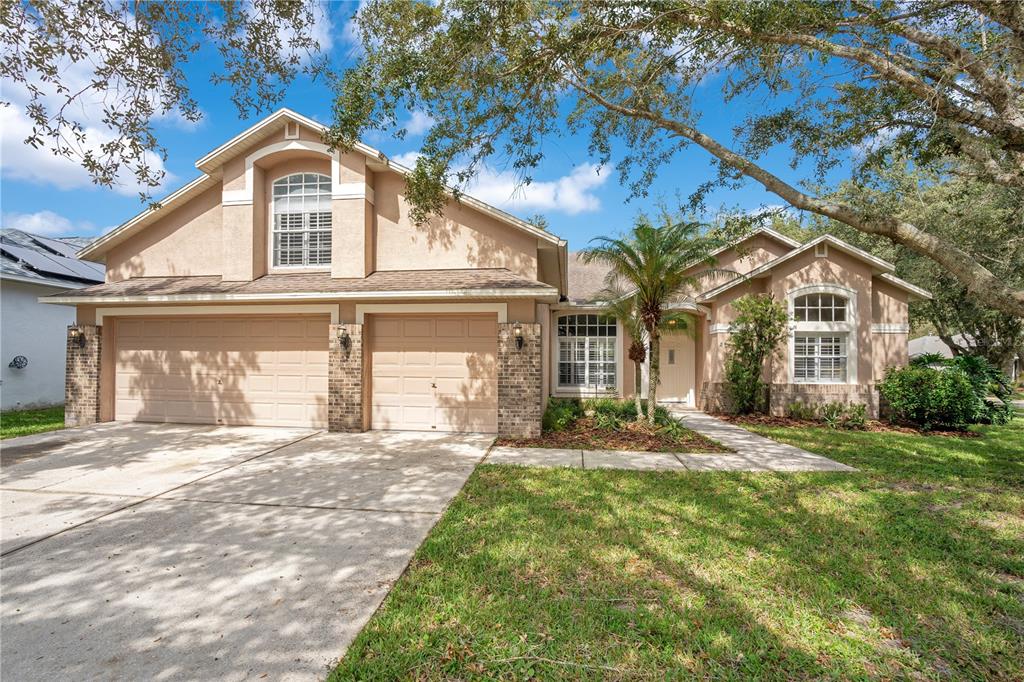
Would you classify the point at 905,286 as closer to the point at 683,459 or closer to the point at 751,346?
the point at 751,346

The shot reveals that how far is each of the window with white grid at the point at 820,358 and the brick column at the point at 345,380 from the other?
474 inches

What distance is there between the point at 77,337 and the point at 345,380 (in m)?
6.84

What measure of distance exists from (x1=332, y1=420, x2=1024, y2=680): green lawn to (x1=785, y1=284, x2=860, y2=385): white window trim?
6889mm

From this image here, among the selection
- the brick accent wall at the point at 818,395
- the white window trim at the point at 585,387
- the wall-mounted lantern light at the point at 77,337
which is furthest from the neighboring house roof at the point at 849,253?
the wall-mounted lantern light at the point at 77,337

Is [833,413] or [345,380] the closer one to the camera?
[345,380]

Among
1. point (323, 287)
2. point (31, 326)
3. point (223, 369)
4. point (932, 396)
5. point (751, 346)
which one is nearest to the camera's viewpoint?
point (323, 287)

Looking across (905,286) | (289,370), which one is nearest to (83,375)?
(289,370)

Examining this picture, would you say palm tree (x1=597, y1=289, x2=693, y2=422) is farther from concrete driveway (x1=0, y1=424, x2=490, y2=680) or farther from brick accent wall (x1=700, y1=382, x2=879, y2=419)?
concrete driveway (x1=0, y1=424, x2=490, y2=680)

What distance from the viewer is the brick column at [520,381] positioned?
9305mm

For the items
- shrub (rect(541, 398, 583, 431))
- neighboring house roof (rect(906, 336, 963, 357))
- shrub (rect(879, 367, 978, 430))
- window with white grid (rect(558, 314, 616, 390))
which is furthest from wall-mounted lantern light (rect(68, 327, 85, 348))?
neighboring house roof (rect(906, 336, 963, 357))

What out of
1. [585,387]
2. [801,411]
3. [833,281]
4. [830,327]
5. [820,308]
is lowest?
[801,411]

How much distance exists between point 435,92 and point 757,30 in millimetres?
4995

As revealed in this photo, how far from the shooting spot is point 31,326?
45.3 ft

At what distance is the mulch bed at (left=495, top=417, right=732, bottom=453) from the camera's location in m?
8.82
